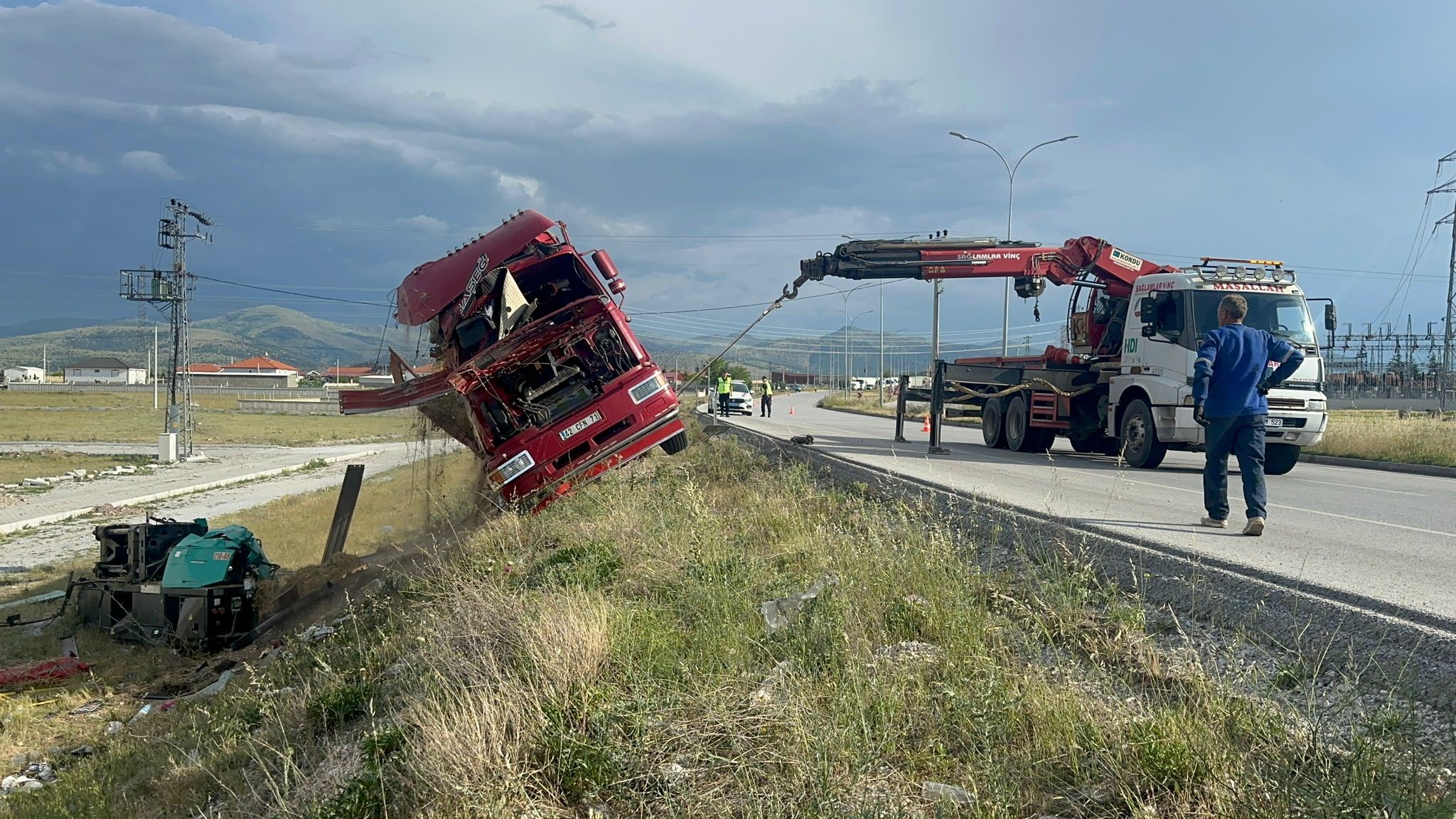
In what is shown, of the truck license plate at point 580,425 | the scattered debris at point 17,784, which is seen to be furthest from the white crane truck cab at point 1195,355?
A: the scattered debris at point 17,784

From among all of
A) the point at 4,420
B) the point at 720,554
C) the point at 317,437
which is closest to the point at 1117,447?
the point at 720,554

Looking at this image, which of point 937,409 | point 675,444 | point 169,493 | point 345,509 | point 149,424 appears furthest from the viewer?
point 149,424

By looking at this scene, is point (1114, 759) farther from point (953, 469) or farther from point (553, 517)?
point (953, 469)

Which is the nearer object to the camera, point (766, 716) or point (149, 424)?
point (766, 716)

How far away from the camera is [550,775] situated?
12.6 feet

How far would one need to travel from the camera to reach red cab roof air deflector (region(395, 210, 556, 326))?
1191 centimetres

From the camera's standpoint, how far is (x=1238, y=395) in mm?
7457

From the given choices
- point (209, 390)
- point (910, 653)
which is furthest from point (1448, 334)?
point (209, 390)

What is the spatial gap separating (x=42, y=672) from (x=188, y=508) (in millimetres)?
15199

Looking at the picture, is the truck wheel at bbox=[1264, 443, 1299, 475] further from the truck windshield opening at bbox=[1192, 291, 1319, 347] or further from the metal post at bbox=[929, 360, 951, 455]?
the metal post at bbox=[929, 360, 951, 455]

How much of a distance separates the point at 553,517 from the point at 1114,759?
8236 mm

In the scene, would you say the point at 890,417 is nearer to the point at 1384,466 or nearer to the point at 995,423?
the point at 995,423

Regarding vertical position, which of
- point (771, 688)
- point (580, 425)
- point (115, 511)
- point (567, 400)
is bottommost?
point (115, 511)

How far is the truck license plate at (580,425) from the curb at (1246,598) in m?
4.38
